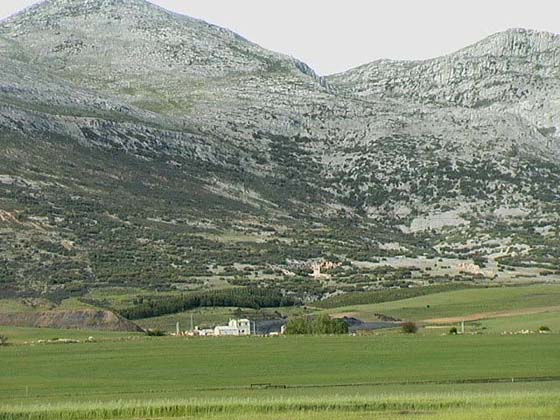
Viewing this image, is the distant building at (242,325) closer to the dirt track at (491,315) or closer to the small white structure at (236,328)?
the small white structure at (236,328)

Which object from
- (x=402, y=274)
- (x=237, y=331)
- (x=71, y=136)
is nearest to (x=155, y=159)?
(x=71, y=136)

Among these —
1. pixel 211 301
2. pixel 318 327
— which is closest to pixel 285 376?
pixel 318 327

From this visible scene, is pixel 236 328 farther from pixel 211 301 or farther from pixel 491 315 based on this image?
pixel 491 315

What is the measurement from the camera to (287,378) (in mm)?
57562

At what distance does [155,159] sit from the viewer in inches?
7835

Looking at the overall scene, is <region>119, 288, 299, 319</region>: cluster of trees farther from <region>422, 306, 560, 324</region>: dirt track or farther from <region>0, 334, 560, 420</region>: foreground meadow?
<region>0, 334, 560, 420</region>: foreground meadow

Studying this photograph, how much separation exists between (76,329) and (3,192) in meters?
67.4

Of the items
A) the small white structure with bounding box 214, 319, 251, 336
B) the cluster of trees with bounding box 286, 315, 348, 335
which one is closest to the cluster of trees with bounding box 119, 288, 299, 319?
the small white structure with bounding box 214, 319, 251, 336

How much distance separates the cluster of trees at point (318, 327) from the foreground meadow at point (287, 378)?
10.2 meters

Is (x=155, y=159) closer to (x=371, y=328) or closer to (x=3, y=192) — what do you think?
(x=3, y=192)

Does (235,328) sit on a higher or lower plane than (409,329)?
higher

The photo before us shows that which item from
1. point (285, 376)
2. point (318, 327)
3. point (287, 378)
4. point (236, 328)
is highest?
point (236, 328)

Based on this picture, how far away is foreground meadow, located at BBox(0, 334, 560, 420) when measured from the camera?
146ft

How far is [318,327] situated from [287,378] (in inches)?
1345
